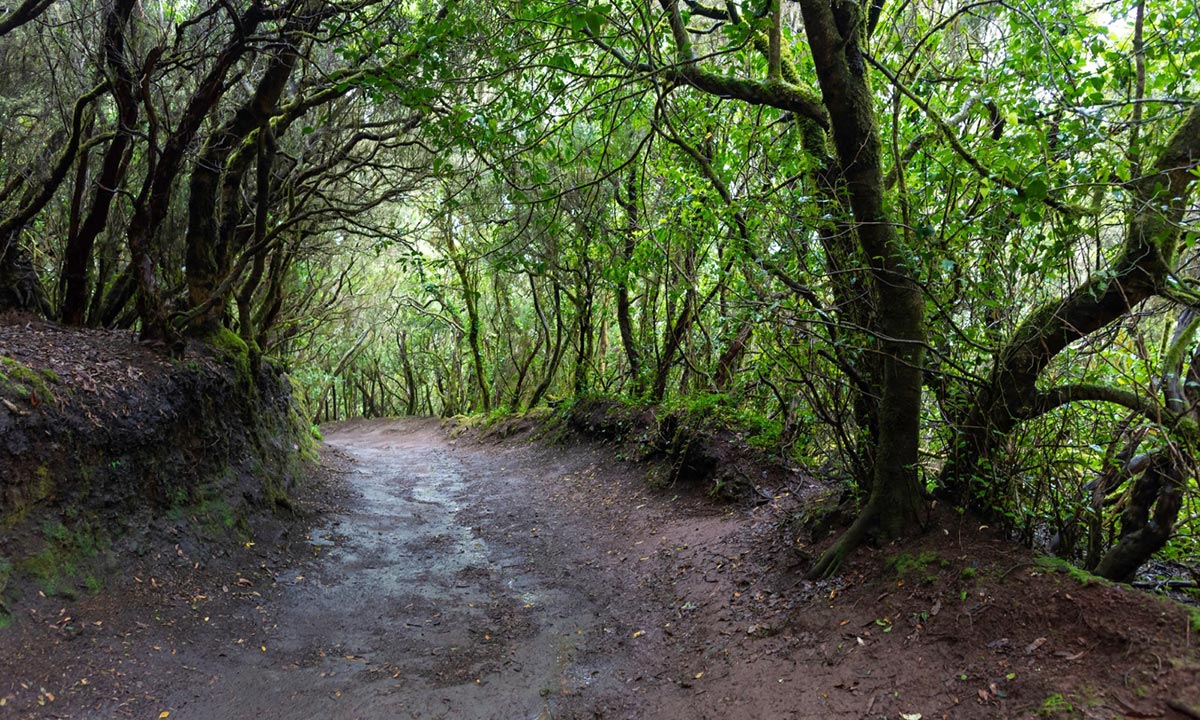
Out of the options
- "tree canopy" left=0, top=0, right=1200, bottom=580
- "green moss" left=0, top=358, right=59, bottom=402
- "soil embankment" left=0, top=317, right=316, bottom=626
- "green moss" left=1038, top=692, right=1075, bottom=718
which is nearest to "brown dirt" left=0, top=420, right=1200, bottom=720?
"green moss" left=1038, top=692, right=1075, bottom=718

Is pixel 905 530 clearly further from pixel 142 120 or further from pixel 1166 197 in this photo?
pixel 142 120

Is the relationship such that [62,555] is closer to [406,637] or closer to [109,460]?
[109,460]

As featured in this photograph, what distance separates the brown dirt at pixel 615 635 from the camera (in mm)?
3283

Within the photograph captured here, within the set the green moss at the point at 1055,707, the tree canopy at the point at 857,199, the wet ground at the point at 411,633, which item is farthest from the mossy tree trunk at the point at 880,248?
the wet ground at the point at 411,633

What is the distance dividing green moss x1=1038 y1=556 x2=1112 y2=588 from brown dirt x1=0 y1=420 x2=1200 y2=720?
0.14ft

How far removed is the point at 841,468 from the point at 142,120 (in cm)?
1013

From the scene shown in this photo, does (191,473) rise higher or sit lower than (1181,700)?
higher

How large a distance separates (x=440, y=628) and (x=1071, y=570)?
4.75 meters

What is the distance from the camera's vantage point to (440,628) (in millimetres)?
5539

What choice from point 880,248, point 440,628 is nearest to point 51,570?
point 440,628

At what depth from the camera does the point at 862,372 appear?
5113mm

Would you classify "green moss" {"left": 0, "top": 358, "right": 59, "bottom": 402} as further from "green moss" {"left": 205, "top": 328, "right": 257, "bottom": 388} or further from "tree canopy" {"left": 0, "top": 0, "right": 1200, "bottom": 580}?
"green moss" {"left": 205, "top": 328, "right": 257, "bottom": 388}

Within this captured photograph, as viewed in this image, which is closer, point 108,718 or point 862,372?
point 108,718

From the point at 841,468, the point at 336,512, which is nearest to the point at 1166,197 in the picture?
the point at 841,468
